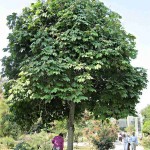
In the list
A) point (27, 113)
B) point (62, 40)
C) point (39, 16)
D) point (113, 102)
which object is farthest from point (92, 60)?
point (27, 113)

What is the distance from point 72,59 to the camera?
9.04m

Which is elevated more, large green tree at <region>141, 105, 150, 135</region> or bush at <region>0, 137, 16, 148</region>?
large green tree at <region>141, 105, 150, 135</region>

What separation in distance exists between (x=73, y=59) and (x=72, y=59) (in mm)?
34

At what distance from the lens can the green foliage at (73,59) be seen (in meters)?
8.64

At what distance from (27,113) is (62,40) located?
3.77 metres

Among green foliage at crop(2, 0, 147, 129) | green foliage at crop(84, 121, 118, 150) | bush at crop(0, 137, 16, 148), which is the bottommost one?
bush at crop(0, 137, 16, 148)

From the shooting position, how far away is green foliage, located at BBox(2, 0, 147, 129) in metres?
8.64

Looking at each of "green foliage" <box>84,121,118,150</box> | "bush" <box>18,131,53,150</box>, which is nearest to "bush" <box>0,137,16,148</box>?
"bush" <box>18,131,53,150</box>

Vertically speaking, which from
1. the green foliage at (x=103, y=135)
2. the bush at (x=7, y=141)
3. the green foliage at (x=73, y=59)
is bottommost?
the bush at (x=7, y=141)

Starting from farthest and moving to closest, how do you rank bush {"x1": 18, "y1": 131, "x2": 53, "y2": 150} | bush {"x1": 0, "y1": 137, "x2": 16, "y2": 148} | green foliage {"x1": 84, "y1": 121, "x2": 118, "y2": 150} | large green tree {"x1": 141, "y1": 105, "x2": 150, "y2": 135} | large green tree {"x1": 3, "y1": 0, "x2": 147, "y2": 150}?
1. large green tree {"x1": 141, "y1": 105, "x2": 150, "y2": 135}
2. bush {"x1": 0, "y1": 137, "x2": 16, "y2": 148}
3. green foliage {"x1": 84, "y1": 121, "x2": 118, "y2": 150}
4. bush {"x1": 18, "y1": 131, "x2": 53, "y2": 150}
5. large green tree {"x1": 3, "y1": 0, "x2": 147, "y2": 150}

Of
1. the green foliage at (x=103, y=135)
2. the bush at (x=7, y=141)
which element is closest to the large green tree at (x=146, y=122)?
the green foliage at (x=103, y=135)

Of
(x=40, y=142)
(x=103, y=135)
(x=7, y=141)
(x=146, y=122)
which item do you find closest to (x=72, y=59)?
(x=40, y=142)

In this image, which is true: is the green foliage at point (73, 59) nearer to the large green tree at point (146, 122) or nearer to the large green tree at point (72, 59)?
the large green tree at point (72, 59)

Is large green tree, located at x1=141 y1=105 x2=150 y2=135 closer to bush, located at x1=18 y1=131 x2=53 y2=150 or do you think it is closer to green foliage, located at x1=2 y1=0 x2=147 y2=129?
bush, located at x1=18 y1=131 x2=53 y2=150
